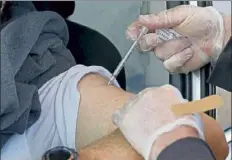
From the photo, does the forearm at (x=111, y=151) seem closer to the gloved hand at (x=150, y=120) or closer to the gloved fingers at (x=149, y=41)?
the gloved hand at (x=150, y=120)

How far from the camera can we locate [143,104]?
865 millimetres

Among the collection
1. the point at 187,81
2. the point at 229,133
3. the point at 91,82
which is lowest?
the point at 229,133

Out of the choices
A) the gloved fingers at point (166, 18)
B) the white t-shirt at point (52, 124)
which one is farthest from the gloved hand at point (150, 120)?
the gloved fingers at point (166, 18)

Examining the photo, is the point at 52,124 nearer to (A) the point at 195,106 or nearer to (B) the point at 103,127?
(B) the point at 103,127

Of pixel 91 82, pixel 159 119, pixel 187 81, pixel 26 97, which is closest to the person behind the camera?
pixel 159 119

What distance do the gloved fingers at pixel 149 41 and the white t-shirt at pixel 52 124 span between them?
0.18 m

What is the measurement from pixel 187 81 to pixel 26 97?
487 mm

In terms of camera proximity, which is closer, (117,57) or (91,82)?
(91,82)

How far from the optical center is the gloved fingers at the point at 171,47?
1.20 m

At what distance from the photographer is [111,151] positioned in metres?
0.89

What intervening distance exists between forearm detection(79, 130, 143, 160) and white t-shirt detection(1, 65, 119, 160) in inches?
4.3

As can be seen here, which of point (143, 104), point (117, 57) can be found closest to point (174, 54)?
point (117, 57)

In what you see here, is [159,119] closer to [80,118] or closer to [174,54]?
[80,118]

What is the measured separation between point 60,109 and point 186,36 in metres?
0.38
